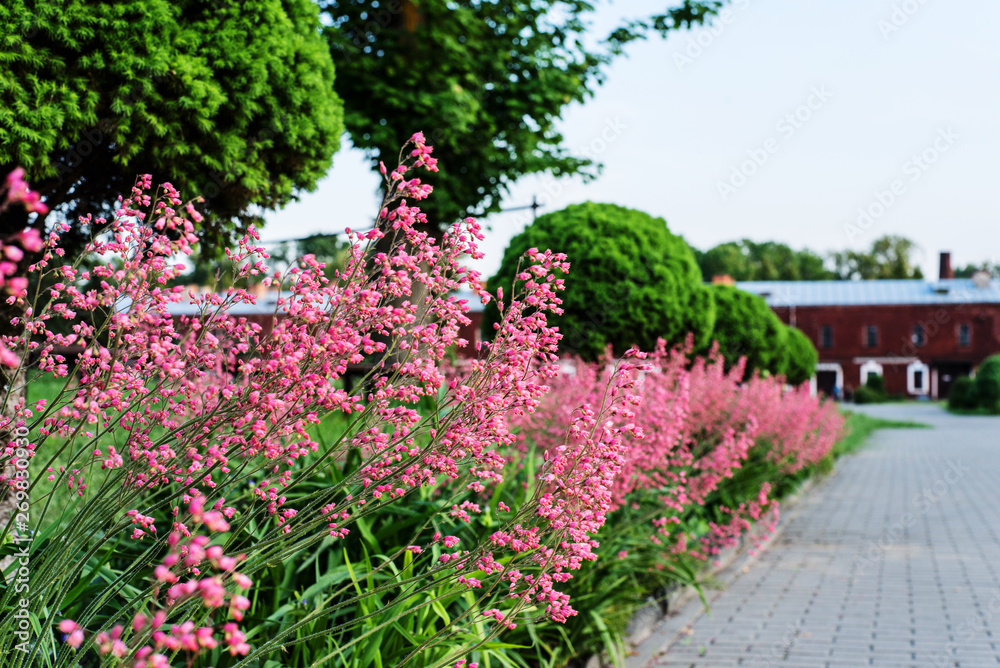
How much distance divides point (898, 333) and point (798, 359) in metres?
37.0

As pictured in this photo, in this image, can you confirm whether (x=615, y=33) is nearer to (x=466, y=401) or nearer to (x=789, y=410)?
(x=789, y=410)

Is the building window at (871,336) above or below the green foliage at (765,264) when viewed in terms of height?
below

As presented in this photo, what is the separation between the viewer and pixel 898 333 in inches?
Answer: 2098

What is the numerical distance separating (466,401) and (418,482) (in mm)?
282

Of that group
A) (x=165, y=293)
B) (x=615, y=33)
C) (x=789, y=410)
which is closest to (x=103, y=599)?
(x=165, y=293)

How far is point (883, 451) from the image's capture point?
64.9 feet

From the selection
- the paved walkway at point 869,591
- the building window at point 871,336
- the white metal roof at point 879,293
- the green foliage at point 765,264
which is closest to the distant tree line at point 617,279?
the paved walkway at point 869,591

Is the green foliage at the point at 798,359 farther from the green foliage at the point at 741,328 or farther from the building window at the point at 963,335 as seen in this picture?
the building window at the point at 963,335

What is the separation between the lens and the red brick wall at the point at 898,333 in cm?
5225

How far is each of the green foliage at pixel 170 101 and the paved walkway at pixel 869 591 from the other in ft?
11.4

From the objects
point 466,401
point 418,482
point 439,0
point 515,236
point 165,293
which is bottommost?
point 418,482

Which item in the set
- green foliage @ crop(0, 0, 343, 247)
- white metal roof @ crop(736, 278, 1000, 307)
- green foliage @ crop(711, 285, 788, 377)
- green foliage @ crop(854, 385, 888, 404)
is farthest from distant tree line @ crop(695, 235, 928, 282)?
green foliage @ crop(0, 0, 343, 247)

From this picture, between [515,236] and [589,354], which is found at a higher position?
[515,236]
